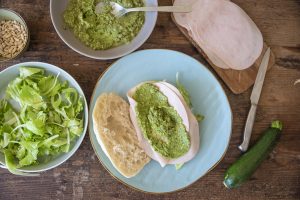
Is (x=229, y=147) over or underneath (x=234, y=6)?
underneath

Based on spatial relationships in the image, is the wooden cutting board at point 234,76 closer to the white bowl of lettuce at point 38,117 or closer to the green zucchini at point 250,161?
the green zucchini at point 250,161

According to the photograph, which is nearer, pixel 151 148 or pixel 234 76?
pixel 151 148

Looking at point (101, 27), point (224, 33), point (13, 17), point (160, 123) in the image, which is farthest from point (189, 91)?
point (13, 17)

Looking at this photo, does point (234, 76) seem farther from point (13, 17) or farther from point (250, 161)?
point (13, 17)

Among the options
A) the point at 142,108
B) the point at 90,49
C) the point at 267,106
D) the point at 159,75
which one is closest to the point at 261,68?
the point at 267,106

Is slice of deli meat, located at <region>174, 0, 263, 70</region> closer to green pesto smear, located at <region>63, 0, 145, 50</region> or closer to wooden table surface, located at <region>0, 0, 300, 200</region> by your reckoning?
wooden table surface, located at <region>0, 0, 300, 200</region>

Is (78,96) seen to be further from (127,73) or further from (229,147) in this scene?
(229,147)

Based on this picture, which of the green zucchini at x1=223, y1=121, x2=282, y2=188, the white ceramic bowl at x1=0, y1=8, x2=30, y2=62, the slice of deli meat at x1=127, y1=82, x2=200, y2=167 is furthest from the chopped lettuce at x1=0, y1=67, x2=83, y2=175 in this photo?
the green zucchini at x1=223, y1=121, x2=282, y2=188
